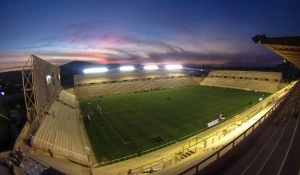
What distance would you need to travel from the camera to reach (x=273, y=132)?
11859 mm

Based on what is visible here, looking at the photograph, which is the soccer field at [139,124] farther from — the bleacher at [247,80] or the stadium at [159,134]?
the bleacher at [247,80]

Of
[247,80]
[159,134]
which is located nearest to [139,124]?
[159,134]

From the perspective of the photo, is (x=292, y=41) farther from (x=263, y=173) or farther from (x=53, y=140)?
(x=53, y=140)

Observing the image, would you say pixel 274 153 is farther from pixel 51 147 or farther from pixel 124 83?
pixel 124 83

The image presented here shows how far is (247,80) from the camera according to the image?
65688 mm

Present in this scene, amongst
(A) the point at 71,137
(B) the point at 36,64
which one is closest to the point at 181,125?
(A) the point at 71,137

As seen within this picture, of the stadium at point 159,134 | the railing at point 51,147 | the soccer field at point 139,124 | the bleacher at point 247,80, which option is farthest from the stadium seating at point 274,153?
the bleacher at point 247,80

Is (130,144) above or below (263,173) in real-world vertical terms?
below

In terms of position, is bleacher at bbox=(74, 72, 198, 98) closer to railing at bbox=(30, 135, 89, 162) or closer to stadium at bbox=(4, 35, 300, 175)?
stadium at bbox=(4, 35, 300, 175)

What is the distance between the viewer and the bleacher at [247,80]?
56.9 metres

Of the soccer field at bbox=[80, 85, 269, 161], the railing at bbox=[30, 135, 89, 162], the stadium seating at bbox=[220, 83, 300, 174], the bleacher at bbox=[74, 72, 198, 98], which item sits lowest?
the soccer field at bbox=[80, 85, 269, 161]

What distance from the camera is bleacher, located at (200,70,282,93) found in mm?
56900

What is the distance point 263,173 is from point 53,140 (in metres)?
17.1

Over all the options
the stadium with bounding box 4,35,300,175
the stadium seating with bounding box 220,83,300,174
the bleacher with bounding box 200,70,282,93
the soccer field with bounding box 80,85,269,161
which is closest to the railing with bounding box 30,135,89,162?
the stadium with bounding box 4,35,300,175
